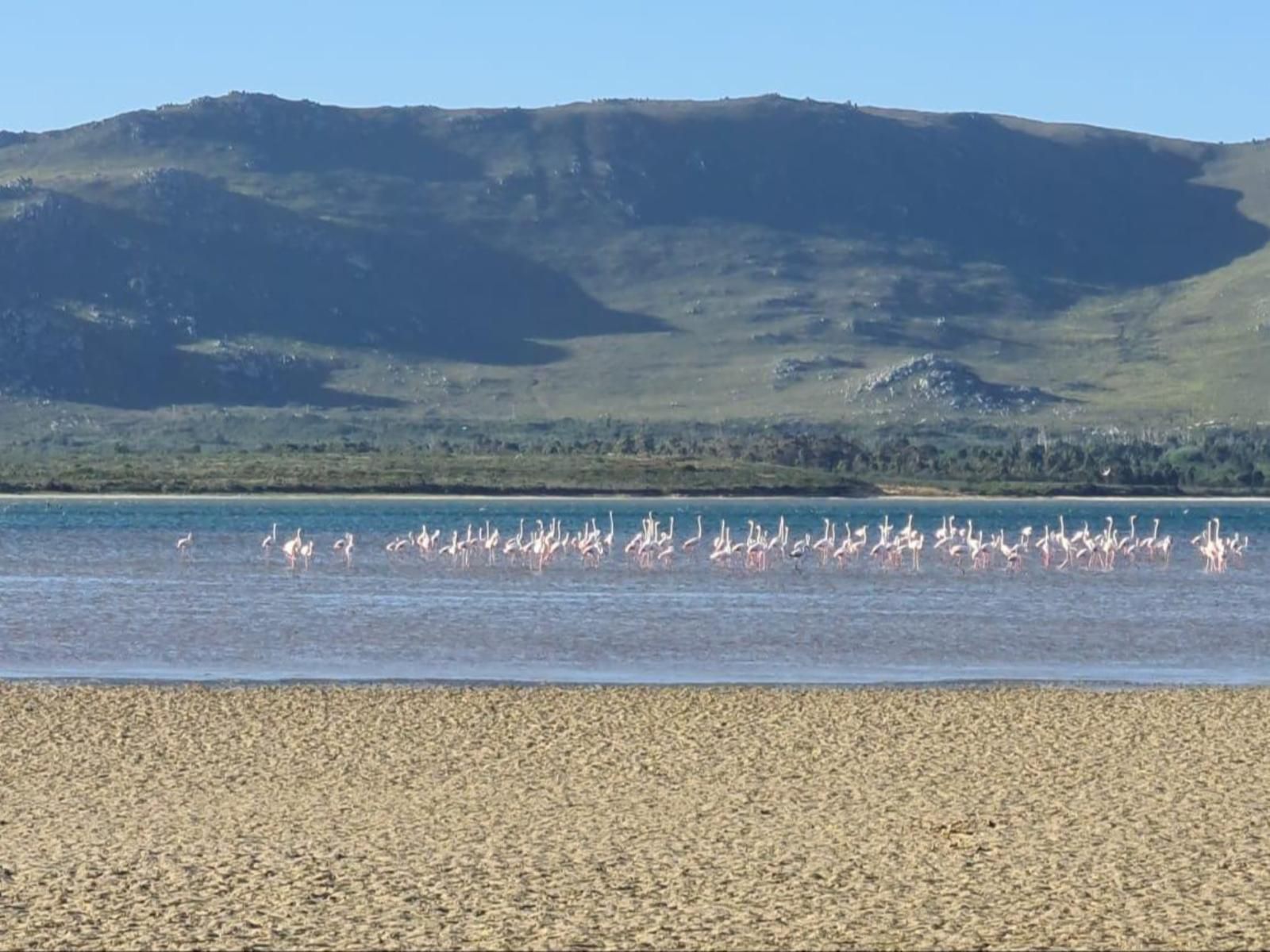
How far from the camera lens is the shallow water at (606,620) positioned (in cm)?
2489

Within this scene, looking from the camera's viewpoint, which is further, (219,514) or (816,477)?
(816,477)

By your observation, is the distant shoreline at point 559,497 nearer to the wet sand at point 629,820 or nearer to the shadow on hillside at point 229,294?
the wet sand at point 629,820

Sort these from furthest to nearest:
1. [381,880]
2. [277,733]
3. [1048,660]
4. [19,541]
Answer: [19,541], [1048,660], [277,733], [381,880]

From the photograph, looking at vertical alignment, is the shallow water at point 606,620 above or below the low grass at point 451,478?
above

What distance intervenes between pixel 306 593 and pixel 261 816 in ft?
75.4

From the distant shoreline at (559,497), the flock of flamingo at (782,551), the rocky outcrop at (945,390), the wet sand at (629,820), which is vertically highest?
the wet sand at (629,820)

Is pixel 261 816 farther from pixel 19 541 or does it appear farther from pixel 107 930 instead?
pixel 19 541

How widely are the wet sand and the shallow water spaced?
11.5 feet

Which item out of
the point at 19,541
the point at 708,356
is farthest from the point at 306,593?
the point at 708,356

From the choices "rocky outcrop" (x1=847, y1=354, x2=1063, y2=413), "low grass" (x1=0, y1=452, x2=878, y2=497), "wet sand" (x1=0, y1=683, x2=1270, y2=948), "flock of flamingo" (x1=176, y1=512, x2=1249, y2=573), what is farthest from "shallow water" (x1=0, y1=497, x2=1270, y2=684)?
"rocky outcrop" (x1=847, y1=354, x2=1063, y2=413)

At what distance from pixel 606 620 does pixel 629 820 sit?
17.7 meters

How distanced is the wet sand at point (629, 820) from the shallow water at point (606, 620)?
138 inches

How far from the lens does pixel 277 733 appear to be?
1838cm

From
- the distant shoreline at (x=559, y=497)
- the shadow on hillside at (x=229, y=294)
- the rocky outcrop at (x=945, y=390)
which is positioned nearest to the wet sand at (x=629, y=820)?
the distant shoreline at (x=559, y=497)
